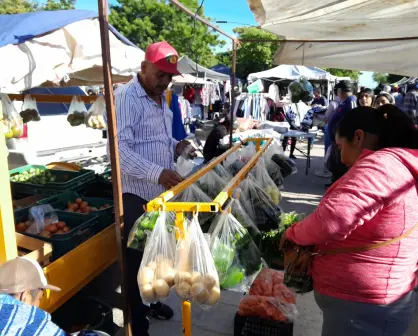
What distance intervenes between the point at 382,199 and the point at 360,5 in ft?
4.04

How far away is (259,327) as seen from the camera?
2.85 m

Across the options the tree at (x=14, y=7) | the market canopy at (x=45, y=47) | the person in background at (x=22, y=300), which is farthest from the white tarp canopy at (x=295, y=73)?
the tree at (x=14, y=7)

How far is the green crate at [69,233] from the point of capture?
256 centimetres

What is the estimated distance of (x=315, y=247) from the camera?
1866 millimetres

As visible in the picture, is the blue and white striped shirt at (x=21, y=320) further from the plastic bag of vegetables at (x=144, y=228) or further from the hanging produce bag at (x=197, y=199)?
the hanging produce bag at (x=197, y=199)

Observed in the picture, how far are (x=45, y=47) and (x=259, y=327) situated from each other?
3.28 meters

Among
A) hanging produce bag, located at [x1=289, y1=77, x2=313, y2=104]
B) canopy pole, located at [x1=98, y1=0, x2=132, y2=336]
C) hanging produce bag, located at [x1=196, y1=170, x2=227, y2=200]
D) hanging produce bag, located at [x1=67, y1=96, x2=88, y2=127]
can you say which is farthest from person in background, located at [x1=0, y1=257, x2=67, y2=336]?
hanging produce bag, located at [x1=289, y1=77, x2=313, y2=104]

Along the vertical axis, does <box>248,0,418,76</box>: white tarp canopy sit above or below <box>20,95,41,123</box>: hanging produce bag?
above

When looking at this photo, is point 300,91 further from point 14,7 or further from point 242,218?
point 14,7

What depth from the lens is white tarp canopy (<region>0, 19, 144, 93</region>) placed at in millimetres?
3326

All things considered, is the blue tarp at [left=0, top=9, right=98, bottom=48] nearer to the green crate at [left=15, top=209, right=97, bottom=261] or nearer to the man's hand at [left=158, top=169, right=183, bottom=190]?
the green crate at [left=15, top=209, right=97, bottom=261]

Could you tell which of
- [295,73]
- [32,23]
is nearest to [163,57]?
[32,23]

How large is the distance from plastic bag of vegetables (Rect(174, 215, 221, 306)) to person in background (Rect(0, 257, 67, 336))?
57 cm

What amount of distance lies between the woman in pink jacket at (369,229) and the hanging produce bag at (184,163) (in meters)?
1.36
